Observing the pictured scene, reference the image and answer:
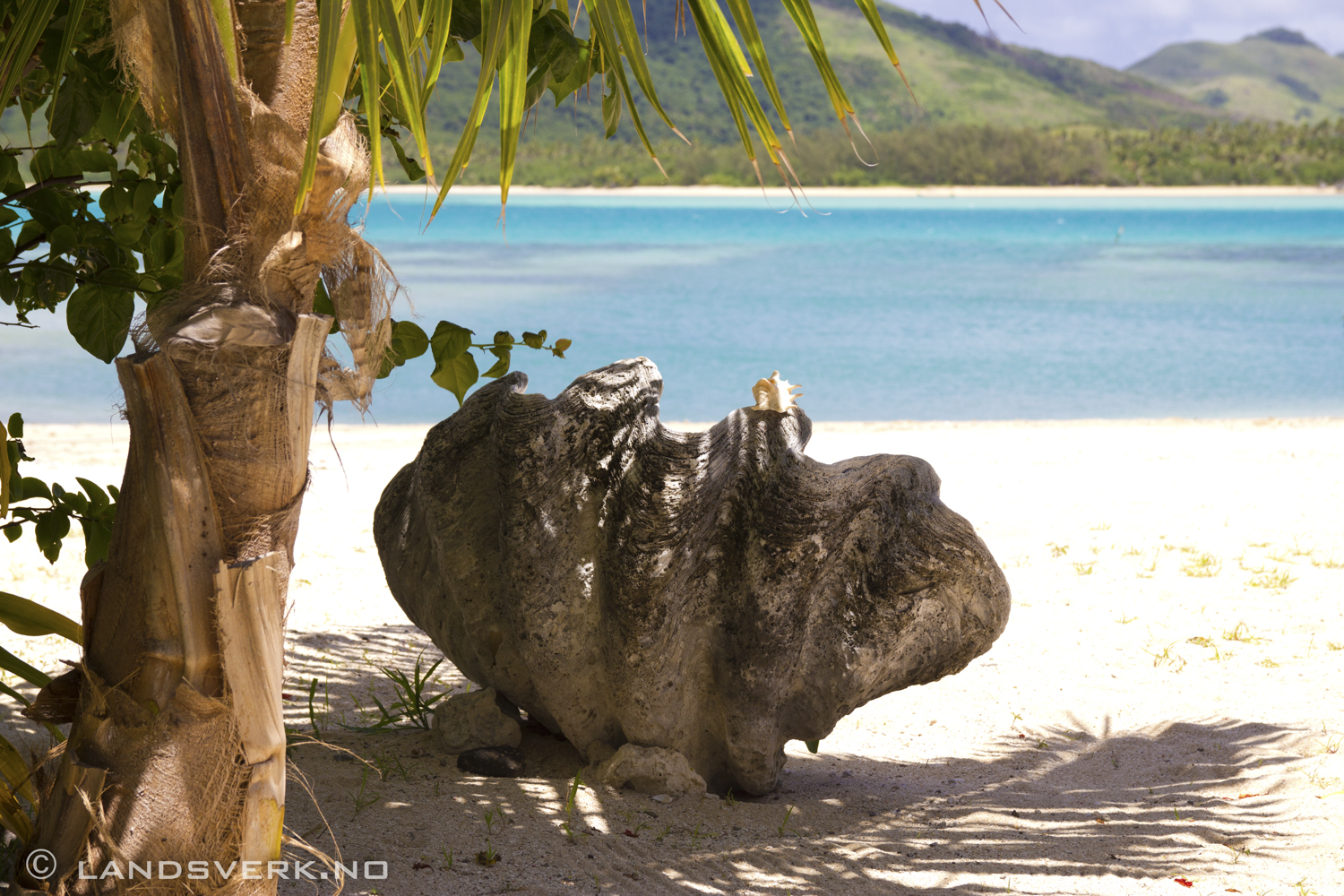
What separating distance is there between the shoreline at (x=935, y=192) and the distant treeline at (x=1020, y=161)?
446 millimetres

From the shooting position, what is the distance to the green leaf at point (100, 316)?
2.06 meters

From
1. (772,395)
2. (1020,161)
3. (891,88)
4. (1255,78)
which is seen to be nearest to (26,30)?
(772,395)

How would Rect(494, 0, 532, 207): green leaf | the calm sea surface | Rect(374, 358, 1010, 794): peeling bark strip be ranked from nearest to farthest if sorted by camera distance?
Rect(494, 0, 532, 207): green leaf, Rect(374, 358, 1010, 794): peeling bark strip, the calm sea surface

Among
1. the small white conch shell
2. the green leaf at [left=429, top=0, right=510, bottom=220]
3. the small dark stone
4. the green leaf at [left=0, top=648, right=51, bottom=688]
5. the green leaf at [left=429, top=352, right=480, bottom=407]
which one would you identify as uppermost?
the green leaf at [left=429, top=0, right=510, bottom=220]

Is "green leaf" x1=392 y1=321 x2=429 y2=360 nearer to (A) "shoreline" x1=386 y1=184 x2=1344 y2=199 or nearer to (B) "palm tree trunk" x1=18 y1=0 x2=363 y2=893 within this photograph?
(B) "palm tree trunk" x1=18 y1=0 x2=363 y2=893

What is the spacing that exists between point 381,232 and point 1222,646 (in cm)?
4199

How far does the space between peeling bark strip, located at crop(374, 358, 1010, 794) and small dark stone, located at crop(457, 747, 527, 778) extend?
248 millimetres

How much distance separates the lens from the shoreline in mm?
54344

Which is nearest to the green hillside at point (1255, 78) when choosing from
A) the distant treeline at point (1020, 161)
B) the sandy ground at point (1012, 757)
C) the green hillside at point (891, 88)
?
the green hillside at point (891, 88)

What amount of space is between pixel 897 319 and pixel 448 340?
61.9 feet

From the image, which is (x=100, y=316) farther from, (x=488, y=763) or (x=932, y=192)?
(x=932, y=192)

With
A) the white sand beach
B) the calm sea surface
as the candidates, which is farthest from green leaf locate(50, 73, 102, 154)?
the white sand beach

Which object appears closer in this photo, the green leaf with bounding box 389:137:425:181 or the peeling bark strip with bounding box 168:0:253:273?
the peeling bark strip with bounding box 168:0:253:273

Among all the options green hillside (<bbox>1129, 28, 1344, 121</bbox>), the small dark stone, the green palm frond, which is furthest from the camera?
green hillside (<bbox>1129, 28, 1344, 121</bbox>)
